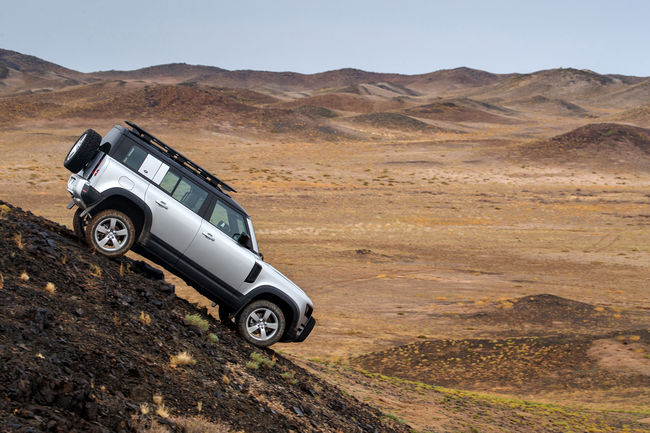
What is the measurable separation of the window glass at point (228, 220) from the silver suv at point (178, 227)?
0.05 feet

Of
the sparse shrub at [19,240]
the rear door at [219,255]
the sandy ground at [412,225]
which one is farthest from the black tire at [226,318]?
the sandy ground at [412,225]

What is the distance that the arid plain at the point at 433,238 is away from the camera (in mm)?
15891

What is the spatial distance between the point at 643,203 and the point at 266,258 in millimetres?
32844

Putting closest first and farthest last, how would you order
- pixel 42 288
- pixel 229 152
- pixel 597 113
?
pixel 42 288 < pixel 229 152 < pixel 597 113

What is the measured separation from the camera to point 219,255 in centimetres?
927

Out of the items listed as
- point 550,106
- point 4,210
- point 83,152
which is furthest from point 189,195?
point 550,106

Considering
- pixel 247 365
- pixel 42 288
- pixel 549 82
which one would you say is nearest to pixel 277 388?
pixel 247 365

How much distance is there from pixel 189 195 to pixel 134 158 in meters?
0.99

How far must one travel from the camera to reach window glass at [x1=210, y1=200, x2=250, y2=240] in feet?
A: 31.2

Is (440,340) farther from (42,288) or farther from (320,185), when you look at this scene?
(320,185)

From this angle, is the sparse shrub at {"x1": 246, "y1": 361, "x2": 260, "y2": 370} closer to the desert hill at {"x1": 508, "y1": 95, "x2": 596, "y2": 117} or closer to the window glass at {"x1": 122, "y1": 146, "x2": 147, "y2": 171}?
the window glass at {"x1": 122, "y1": 146, "x2": 147, "y2": 171}

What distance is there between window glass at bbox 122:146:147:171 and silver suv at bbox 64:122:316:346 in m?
0.01

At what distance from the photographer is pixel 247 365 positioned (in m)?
8.27

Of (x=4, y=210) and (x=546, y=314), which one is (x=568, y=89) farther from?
(x=4, y=210)
